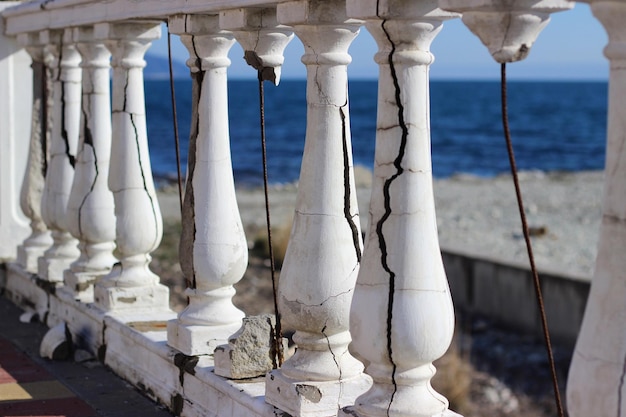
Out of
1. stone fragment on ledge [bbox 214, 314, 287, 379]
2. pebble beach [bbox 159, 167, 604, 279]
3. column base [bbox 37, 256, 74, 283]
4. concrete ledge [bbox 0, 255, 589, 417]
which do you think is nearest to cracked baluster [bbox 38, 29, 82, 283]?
column base [bbox 37, 256, 74, 283]

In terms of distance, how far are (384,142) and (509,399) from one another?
8947mm

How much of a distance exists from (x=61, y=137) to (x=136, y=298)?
1281 mm

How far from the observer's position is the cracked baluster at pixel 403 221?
3.17m

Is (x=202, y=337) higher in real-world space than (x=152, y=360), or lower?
higher

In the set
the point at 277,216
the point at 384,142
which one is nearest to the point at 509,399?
the point at 384,142

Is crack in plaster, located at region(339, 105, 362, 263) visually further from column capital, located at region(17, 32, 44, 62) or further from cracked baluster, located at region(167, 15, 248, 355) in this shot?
column capital, located at region(17, 32, 44, 62)

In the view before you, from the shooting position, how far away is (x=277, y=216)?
24.2m

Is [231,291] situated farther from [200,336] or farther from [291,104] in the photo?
[291,104]

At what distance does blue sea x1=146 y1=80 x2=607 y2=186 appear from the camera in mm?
48375

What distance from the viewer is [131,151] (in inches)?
212

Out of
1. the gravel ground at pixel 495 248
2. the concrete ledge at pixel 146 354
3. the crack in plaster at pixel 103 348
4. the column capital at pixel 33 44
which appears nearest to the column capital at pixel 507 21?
the concrete ledge at pixel 146 354

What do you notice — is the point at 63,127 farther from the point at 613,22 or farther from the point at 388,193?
the point at 613,22

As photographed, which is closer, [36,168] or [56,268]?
[56,268]

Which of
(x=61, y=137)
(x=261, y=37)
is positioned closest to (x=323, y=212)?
(x=261, y=37)
